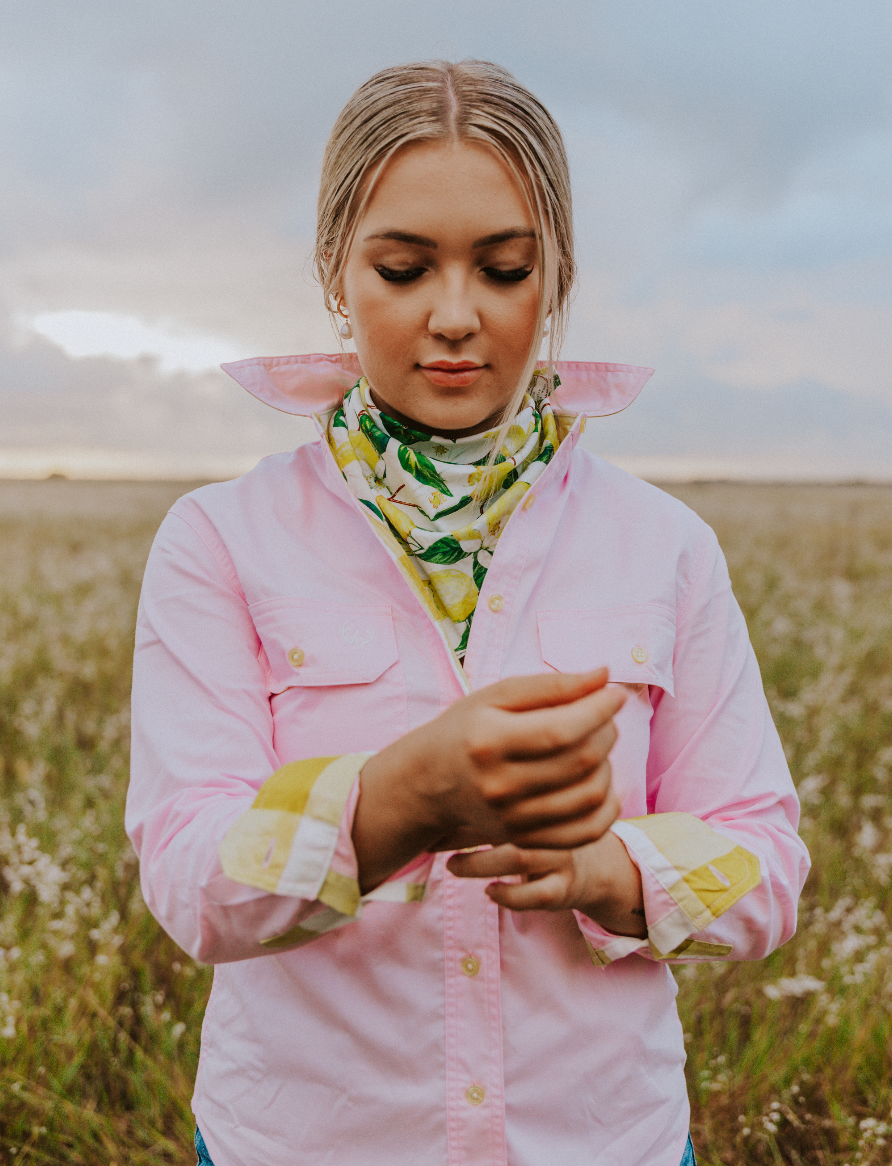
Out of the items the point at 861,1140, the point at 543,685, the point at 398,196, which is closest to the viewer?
the point at 543,685

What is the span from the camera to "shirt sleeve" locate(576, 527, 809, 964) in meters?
1.27

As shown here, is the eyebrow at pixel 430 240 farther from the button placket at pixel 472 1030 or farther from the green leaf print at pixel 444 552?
the button placket at pixel 472 1030

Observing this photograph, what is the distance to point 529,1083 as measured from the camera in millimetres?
1333

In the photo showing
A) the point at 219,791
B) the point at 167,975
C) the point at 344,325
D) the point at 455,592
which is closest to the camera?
the point at 219,791

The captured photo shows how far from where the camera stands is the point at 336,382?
1.78 metres

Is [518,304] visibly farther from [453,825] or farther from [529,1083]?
[529,1083]

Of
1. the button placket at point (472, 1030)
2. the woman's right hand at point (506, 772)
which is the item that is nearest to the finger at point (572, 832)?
the woman's right hand at point (506, 772)

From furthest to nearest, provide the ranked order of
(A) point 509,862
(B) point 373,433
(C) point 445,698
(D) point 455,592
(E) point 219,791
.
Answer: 1. (B) point 373,433
2. (D) point 455,592
3. (C) point 445,698
4. (E) point 219,791
5. (A) point 509,862

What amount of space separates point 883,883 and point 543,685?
10.2 feet

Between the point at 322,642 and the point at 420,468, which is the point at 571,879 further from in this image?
the point at 420,468

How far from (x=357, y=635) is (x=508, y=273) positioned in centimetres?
60

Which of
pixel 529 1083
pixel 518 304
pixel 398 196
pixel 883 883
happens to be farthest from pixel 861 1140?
pixel 398 196

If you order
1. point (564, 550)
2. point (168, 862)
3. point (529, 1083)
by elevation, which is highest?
point (564, 550)

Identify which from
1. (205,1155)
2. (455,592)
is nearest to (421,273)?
(455,592)
